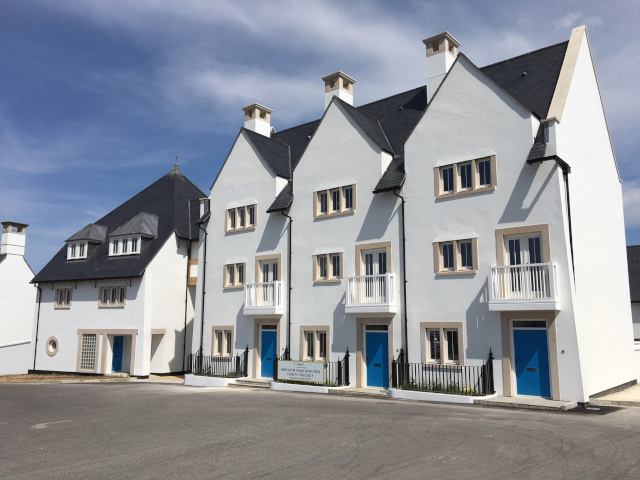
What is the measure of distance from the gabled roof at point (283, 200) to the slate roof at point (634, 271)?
2934 cm

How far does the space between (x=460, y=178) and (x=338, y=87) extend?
10523 mm

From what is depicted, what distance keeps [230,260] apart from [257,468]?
1925 cm

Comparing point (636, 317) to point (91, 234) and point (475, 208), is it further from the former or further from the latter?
point (91, 234)

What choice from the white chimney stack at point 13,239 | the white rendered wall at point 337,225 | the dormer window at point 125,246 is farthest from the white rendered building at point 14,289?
the white rendered wall at point 337,225

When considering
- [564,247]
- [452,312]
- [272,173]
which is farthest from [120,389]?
[564,247]

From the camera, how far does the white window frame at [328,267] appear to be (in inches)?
934

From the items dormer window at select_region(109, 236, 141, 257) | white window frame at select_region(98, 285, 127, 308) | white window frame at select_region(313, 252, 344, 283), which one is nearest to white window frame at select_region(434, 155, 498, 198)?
white window frame at select_region(313, 252, 344, 283)

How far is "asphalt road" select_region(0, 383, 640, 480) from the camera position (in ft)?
30.1

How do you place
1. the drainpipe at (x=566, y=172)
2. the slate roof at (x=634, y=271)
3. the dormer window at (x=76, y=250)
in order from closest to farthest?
the drainpipe at (x=566, y=172)
the dormer window at (x=76, y=250)
the slate roof at (x=634, y=271)

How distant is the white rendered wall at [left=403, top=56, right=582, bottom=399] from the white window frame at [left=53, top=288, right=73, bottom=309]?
22319 mm

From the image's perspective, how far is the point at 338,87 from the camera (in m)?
28.8

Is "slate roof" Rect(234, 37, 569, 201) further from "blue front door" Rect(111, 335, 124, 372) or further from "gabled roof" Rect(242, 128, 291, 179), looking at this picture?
"blue front door" Rect(111, 335, 124, 372)

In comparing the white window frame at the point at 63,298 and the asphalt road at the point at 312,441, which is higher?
the white window frame at the point at 63,298

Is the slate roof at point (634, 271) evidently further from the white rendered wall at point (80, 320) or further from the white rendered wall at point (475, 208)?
the white rendered wall at point (80, 320)
